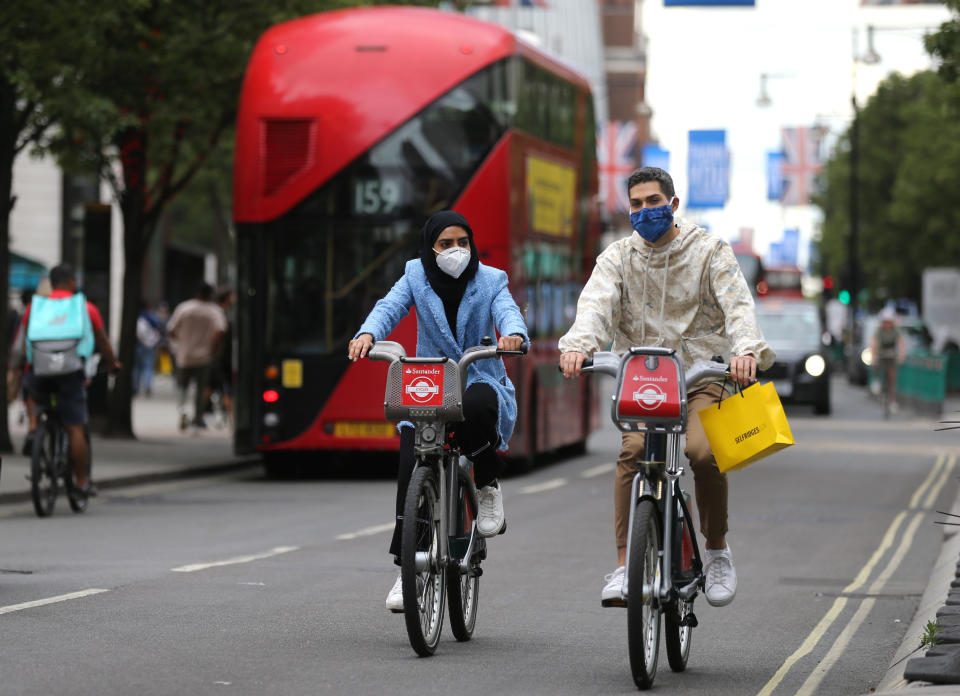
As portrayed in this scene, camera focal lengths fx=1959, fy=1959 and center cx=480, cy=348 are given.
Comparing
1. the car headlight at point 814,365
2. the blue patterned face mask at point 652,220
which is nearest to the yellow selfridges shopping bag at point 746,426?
the blue patterned face mask at point 652,220

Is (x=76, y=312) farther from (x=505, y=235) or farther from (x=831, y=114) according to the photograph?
(x=831, y=114)

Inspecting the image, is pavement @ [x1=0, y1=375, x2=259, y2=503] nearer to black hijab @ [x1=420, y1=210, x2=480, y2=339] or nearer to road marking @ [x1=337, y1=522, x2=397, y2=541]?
road marking @ [x1=337, y1=522, x2=397, y2=541]

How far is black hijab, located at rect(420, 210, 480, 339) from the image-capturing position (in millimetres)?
8055

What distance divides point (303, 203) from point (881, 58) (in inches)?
1266

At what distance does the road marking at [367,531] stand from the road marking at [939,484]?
5117mm

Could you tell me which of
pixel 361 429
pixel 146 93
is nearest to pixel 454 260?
pixel 361 429

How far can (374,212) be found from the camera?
18.1 m

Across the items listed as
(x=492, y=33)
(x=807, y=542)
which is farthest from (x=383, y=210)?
(x=807, y=542)

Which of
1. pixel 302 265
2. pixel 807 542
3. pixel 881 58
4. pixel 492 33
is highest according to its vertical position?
pixel 881 58

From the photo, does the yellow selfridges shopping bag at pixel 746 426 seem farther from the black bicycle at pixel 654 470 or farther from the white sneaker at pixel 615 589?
the white sneaker at pixel 615 589

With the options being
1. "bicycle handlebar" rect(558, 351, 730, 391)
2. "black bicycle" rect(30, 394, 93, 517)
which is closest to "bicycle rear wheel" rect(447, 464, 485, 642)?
"bicycle handlebar" rect(558, 351, 730, 391)

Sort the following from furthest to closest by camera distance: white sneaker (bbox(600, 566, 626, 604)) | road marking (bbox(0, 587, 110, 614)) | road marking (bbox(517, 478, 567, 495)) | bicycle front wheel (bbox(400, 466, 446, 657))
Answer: road marking (bbox(517, 478, 567, 495)), road marking (bbox(0, 587, 110, 614)), bicycle front wheel (bbox(400, 466, 446, 657)), white sneaker (bbox(600, 566, 626, 604))

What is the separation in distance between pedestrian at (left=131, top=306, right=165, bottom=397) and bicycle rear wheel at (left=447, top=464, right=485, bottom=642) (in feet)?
95.6

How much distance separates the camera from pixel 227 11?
21406mm
